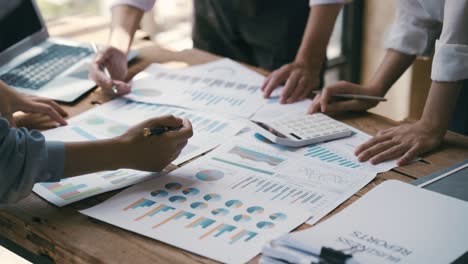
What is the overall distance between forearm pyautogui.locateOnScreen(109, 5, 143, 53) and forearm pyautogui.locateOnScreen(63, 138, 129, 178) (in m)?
0.65

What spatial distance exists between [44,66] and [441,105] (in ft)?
3.52

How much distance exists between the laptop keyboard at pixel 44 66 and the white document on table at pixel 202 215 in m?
0.69

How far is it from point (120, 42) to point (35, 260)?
83 centimetres

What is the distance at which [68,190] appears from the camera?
3.59 feet

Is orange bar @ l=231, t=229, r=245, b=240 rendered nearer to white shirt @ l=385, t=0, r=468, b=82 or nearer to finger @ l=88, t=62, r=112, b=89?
white shirt @ l=385, t=0, r=468, b=82

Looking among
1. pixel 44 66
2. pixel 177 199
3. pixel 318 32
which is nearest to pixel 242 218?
pixel 177 199

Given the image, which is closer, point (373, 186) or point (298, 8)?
point (373, 186)

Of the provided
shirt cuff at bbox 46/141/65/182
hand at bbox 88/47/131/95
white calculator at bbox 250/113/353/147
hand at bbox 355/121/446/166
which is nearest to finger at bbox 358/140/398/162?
hand at bbox 355/121/446/166

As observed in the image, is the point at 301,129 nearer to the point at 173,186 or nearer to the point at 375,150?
the point at 375,150

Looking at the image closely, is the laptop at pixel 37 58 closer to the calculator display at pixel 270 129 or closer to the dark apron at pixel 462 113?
the calculator display at pixel 270 129

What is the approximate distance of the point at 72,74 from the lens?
167 cm

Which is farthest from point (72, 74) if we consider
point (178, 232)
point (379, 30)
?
point (379, 30)

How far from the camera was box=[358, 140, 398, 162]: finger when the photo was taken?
1.15 metres

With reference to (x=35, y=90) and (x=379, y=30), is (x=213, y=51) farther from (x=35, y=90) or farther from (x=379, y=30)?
(x=379, y=30)
